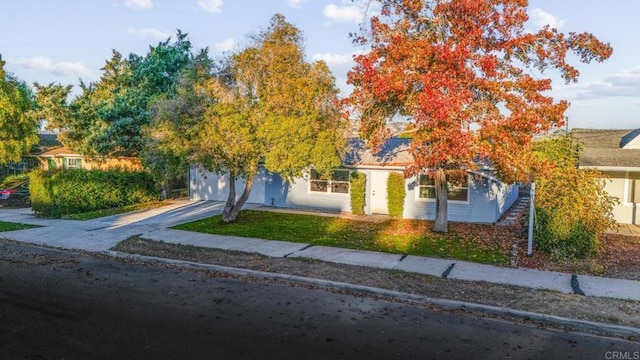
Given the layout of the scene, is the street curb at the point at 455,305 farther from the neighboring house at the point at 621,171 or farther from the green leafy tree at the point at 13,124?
the green leafy tree at the point at 13,124

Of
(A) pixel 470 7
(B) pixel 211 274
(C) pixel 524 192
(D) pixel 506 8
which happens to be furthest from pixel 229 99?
(C) pixel 524 192

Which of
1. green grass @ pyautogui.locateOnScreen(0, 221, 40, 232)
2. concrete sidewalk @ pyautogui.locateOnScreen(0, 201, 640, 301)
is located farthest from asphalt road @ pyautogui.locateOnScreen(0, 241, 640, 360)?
green grass @ pyautogui.locateOnScreen(0, 221, 40, 232)

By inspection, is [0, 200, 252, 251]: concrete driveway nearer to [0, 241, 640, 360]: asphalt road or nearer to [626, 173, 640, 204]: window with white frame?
[0, 241, 640, 360]: asphalt road

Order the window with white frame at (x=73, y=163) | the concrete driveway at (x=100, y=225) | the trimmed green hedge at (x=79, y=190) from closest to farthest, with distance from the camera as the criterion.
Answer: the concrete driveway at (x=100, y=225)
the trimmed green hedge at (x=79, y=190)
the window with white frame at (x=73, y=163)

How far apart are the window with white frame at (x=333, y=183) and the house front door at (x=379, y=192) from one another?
1268mm

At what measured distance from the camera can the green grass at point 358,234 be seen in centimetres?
1286

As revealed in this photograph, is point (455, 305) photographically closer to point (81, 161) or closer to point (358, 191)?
point (358, 191)

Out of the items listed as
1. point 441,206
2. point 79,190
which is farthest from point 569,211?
point 79,190

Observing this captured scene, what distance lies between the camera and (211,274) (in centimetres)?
1052

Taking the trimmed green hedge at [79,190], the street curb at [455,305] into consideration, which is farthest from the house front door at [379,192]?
the trimmed green hedge at [79,190]

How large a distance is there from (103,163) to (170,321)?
22.5m

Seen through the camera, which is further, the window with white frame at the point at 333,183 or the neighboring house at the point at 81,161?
the neighboring house at the point at 81,161

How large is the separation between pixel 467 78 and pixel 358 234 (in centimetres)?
624

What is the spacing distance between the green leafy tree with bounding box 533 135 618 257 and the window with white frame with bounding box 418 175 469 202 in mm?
4879
